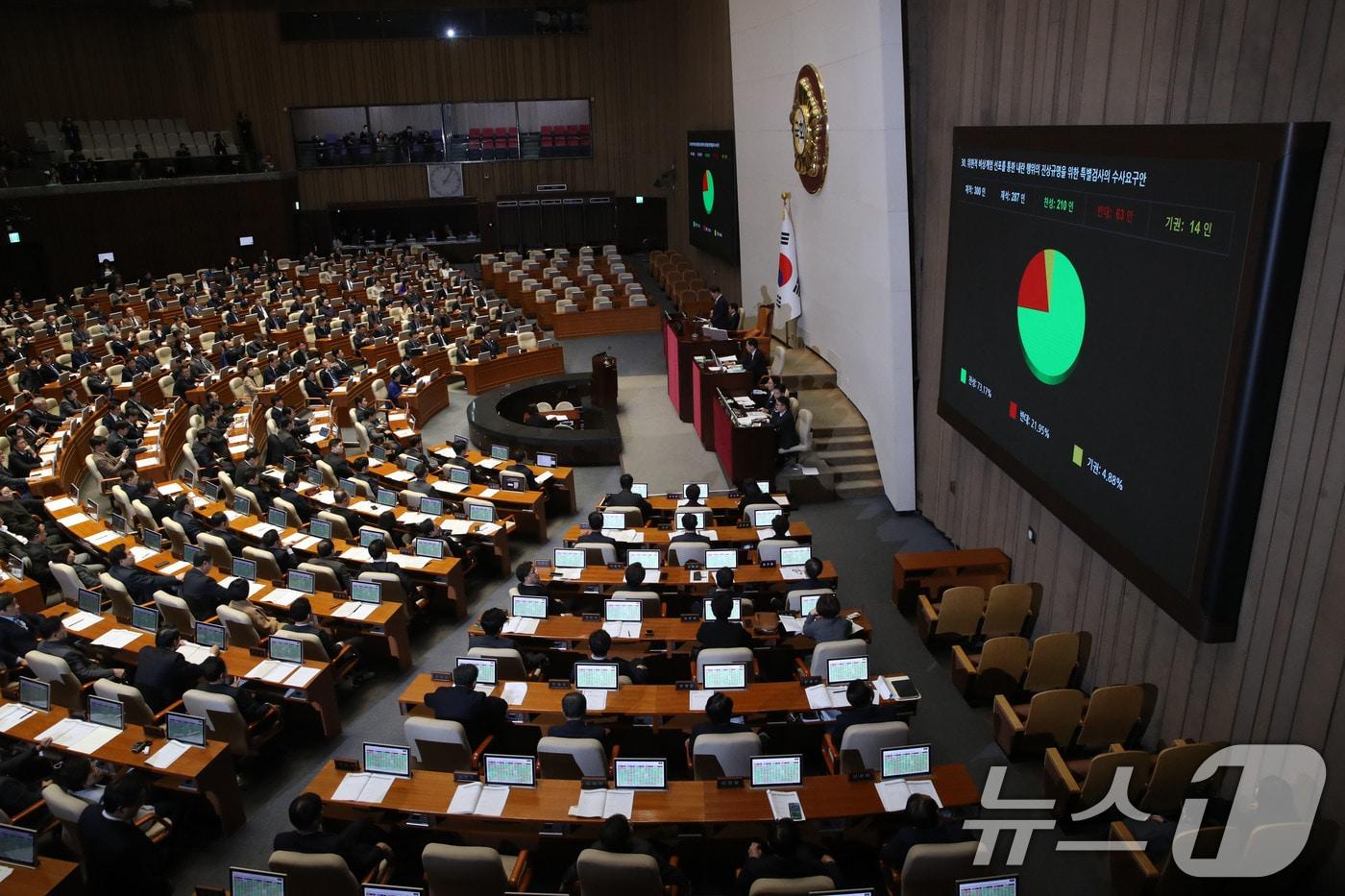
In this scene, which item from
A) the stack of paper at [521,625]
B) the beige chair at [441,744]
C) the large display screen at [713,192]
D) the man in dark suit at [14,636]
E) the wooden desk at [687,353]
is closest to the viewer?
the beige chair at [441,744]

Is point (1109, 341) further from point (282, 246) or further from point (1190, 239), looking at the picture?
point (282, 246)

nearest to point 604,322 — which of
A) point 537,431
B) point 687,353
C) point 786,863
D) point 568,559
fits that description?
point 687,353

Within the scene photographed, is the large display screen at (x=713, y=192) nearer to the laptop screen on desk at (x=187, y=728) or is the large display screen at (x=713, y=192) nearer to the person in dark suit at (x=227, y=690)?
the person in dark suit at (x=227, y=690)

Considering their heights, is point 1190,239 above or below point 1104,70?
below

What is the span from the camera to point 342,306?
23125 mm

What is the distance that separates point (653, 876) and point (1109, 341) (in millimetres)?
4806

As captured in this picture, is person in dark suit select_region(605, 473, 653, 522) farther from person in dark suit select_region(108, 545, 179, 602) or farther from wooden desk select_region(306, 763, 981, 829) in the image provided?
wooden desk select_region(306, 763, 981, 829)

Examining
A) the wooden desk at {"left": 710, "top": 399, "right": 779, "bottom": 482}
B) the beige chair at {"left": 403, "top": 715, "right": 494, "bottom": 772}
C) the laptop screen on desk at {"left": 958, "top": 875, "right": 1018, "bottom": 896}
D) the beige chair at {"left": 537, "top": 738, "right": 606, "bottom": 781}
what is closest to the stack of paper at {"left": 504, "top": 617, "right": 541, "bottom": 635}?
the beige chair at {"left": 403, "top": 715, "right": 494, "bottom": 772}

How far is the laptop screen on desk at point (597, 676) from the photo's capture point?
A: 693cm

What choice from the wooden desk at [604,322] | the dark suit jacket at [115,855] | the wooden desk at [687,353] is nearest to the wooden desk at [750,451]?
the wooden desk at [687,353]

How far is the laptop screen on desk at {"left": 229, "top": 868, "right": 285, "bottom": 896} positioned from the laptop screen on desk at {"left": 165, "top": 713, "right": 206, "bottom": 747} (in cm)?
176

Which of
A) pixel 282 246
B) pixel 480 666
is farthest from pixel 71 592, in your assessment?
pixel 282 246

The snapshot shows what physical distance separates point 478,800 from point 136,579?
4.85 meters

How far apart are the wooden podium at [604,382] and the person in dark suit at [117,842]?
1079cm
